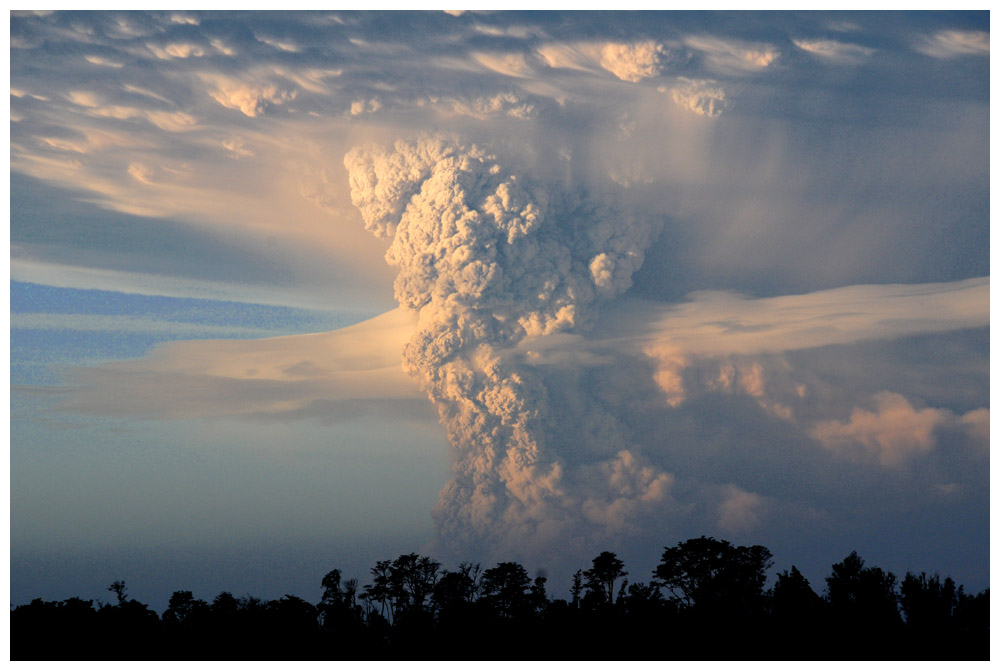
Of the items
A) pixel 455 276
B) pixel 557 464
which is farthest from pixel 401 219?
pixel 557 464

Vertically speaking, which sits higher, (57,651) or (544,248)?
(544,248)

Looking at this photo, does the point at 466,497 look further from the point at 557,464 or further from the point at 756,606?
the point at 756,606

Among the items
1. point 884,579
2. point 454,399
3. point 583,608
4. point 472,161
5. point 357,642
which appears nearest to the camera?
point 357,642

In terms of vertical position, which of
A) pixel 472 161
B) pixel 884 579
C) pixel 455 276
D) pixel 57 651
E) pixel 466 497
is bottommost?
pixel 57 651

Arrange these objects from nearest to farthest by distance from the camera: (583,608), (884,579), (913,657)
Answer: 1. (913,657)
2. (583,608)
3. (884,579)

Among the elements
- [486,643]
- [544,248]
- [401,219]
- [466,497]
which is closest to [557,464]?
[466,497]

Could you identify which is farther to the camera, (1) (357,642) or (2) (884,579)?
(2) (884,579)

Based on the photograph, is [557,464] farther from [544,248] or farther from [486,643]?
[486,643]
